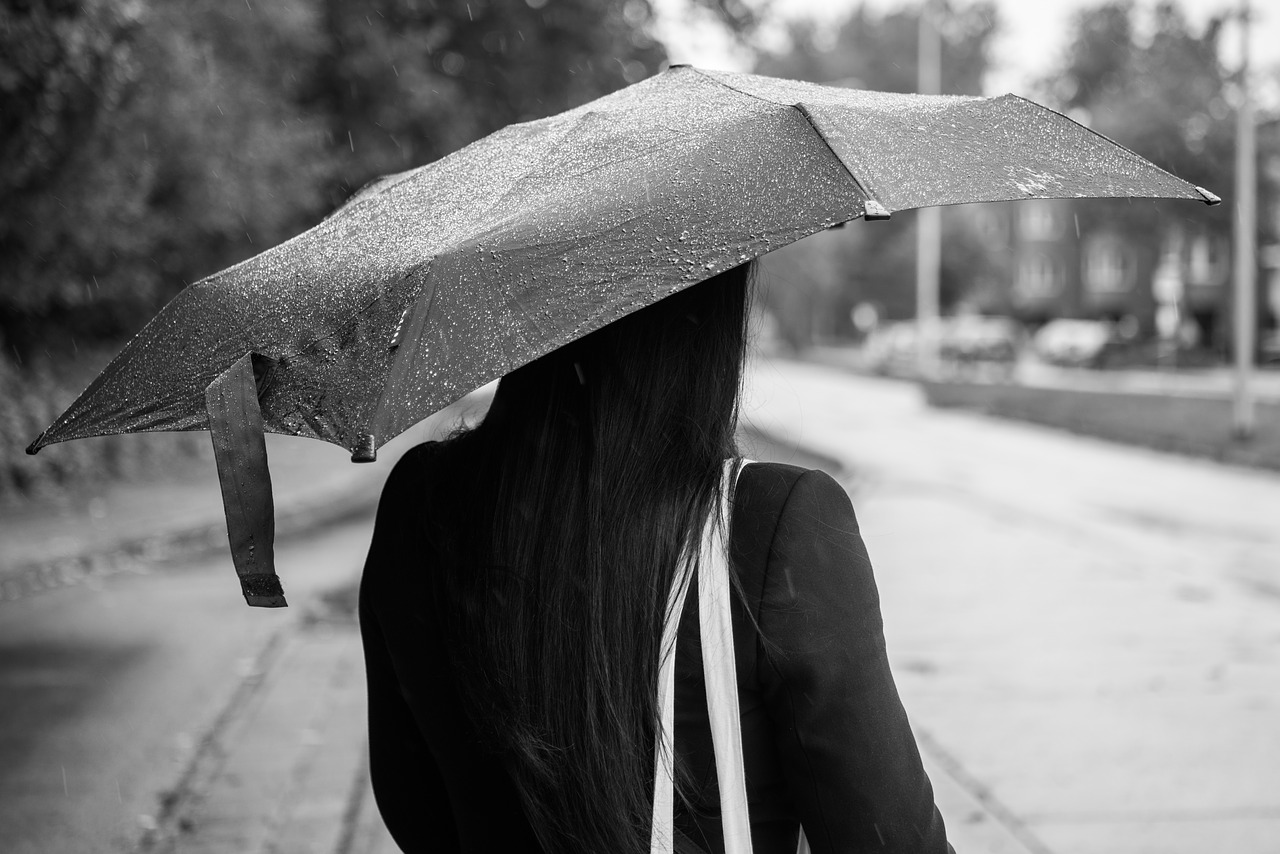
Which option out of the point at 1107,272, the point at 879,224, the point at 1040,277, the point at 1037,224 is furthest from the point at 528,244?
the point at 1037,224

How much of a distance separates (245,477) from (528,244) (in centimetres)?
43

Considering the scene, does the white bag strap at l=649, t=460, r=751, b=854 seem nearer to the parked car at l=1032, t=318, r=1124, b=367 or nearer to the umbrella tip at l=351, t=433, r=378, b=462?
the umbrella tip at l=351, t=433, r=378, b=462

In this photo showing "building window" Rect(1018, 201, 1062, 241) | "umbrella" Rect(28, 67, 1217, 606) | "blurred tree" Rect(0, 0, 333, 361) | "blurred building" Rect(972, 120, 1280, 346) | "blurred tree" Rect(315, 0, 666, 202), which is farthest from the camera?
"building window" Rect(1018, 201, 1062, 241)

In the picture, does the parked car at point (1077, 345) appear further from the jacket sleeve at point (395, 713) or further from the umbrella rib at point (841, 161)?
the jacket sleeve at point (395, 713)

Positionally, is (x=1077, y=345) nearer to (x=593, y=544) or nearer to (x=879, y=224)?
(x=879, y=224)

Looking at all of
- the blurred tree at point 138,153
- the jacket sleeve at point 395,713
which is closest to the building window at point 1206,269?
the blurred tree at point 138,153

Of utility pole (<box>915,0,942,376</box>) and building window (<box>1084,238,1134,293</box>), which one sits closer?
utility pole (<box>915,0,942,376</box>)

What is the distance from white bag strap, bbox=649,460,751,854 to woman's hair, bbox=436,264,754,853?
0.6 inches

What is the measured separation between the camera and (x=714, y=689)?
4.64 feet

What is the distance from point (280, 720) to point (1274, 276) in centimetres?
5665

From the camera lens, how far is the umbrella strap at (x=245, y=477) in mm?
1409

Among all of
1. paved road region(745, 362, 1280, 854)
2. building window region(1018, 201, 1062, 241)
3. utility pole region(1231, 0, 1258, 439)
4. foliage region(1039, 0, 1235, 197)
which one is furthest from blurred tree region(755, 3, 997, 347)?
paved road region(745, 362, 1280, 854)

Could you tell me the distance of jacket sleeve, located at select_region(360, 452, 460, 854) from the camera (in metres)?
1.73

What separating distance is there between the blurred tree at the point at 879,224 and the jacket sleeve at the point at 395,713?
51.0m
